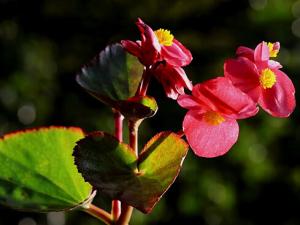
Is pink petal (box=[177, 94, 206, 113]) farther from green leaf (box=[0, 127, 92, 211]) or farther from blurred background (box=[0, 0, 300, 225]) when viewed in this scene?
blurred background (box=[0, 0, 300, 225])

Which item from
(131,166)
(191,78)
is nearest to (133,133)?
(131,166)

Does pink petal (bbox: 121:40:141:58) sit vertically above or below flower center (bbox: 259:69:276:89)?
above

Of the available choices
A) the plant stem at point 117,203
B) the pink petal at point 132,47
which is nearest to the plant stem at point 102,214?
the plant stem at point 117,203

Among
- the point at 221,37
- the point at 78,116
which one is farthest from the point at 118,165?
the point at 221,37

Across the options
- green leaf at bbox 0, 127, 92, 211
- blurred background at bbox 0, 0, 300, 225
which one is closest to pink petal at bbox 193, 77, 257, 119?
green leaf at bbox 0, 127, 92, 211

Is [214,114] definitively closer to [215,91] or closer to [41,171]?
[215,91]

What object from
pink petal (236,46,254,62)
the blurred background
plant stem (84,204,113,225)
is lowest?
the blurred background

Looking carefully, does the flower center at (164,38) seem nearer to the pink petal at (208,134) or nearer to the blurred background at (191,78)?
the pink petal at (208,134)
